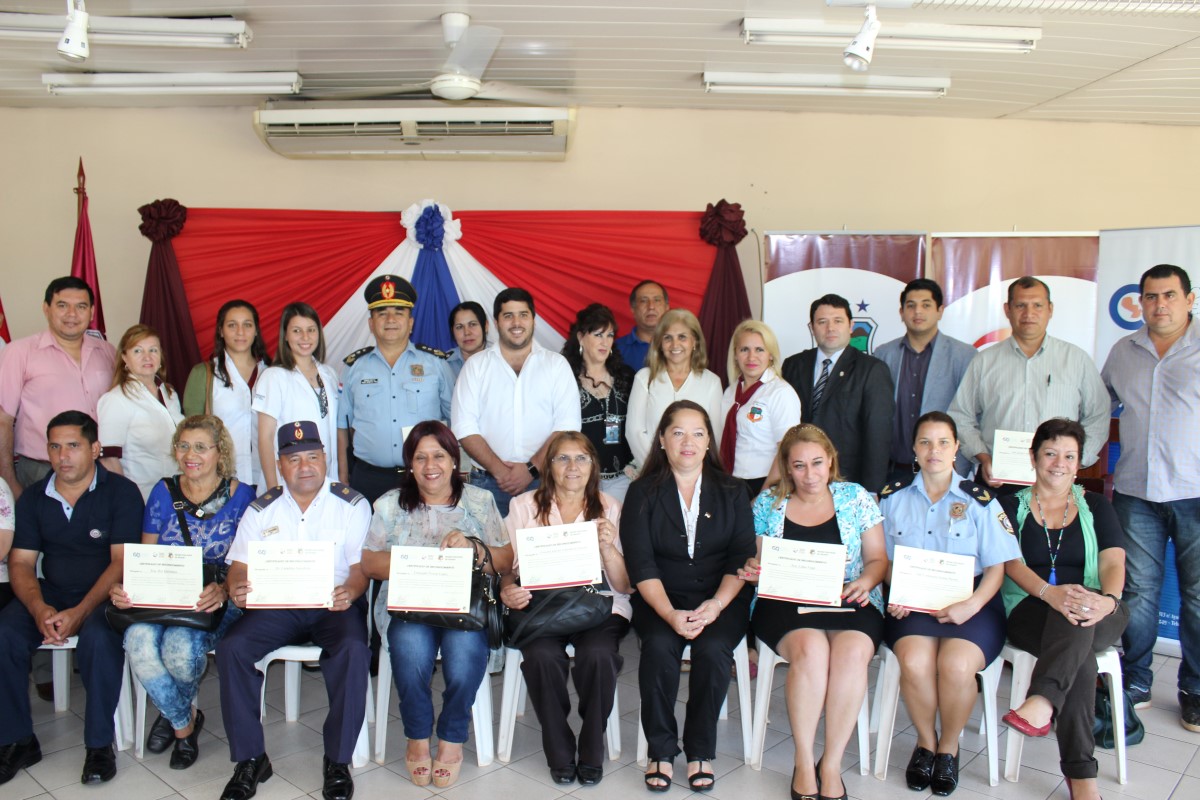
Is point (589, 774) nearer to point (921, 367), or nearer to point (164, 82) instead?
point (921, 367)

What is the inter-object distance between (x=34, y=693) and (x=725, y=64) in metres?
4.28

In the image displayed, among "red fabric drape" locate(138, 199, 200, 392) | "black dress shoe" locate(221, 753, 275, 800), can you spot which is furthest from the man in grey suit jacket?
"red fabric drape" locate(138, 199, 200, 392)

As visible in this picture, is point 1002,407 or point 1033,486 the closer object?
point 1033,486

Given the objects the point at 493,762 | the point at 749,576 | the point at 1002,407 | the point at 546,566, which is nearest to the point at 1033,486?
the point at 1002,407

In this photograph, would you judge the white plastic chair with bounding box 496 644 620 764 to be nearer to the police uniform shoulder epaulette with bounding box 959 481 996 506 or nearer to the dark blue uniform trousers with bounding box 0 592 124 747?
the dark blue uniform trousers with bounding box 0 592 124 747

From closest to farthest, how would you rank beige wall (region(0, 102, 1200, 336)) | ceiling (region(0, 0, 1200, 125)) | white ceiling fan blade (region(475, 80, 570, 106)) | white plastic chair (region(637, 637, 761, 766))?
white plastic chair (region(637, 637, 761, 766)) → ceiling (region(0, 0, 1200, 125)) → white ceiling fan blade (region(475, 80, 570, 106)) → beige wall (region(0, 102, 1200, 336))

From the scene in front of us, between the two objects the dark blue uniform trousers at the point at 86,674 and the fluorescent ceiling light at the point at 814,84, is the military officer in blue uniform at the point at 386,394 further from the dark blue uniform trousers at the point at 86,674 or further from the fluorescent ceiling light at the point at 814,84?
the fluorescent ceiling light at the point at 814,84

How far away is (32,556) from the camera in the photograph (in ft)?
9.80

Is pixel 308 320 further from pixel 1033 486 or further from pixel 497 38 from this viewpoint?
pixel 1033 486

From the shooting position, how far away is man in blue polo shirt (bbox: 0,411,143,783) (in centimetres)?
278

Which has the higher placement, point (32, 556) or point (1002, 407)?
point (1002, 407)

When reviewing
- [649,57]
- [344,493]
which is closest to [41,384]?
[344,493]

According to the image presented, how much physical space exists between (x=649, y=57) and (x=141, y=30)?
233 centimetres

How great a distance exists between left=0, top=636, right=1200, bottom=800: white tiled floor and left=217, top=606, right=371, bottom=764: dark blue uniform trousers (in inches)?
6.8
